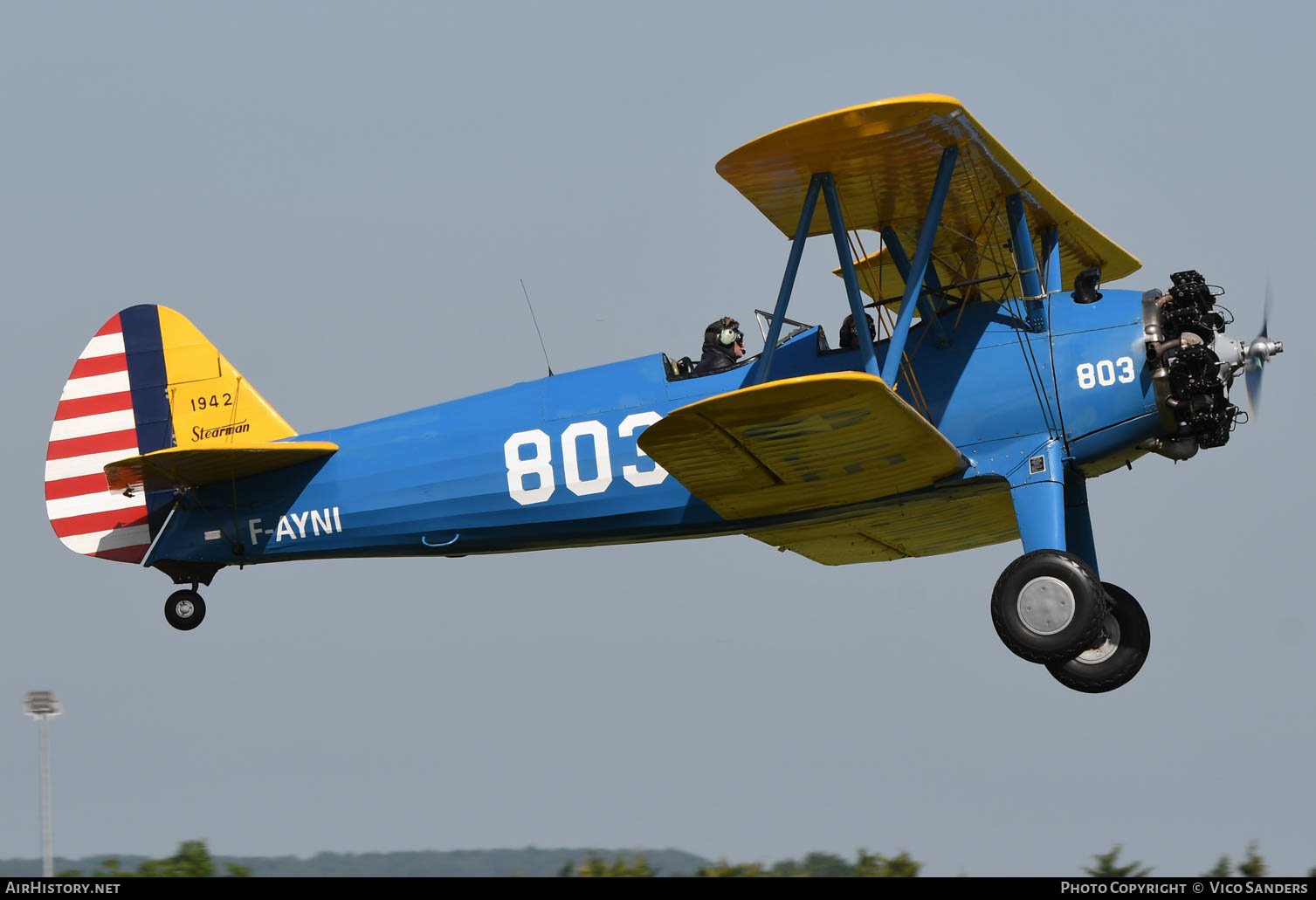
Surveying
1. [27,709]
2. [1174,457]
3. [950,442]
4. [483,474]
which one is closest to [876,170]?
[950,442]

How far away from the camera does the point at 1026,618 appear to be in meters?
8.37

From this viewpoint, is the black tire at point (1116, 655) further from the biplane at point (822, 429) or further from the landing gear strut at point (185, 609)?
the landing gear strut at point (185, 609)

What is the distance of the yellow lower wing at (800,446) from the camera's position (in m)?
7.82

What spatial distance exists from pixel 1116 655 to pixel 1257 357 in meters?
2.12

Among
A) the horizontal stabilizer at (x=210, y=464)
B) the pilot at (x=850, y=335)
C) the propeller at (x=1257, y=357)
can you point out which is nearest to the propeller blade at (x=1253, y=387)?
the propeller at (x=1257, y=357)

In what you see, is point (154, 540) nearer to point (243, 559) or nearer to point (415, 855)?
point (243, 559)

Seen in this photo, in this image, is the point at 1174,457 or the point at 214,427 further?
the point at 214,427

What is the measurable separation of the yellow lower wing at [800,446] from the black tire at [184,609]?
3.78m

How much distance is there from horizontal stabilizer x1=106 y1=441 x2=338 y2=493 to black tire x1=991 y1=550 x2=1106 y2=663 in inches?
184

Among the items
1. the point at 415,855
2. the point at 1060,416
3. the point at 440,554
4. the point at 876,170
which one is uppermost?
the point at 876,170

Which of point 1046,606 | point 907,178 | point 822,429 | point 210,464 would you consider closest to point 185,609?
point 210,464

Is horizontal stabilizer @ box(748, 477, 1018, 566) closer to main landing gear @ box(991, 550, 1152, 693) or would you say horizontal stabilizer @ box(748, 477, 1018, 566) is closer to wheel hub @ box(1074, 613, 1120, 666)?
main landing gear @ box(991, 550, 1152, 693)

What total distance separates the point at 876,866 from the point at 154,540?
551 cm
